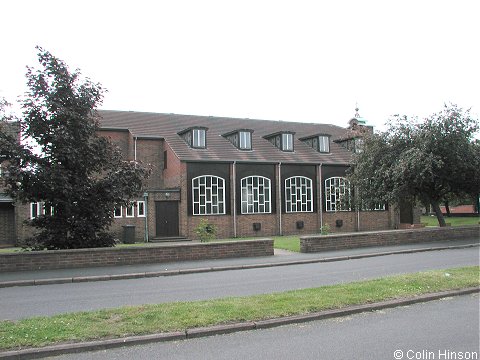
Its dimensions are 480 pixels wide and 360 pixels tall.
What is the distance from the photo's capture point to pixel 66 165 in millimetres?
14562

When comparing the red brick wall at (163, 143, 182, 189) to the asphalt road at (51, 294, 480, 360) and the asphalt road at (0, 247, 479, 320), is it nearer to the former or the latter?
the asphalt road at (0, 247, 479, 320)

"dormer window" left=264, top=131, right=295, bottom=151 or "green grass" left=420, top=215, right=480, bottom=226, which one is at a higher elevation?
"dormer window" left=264, top=131, right=295, bottom=151

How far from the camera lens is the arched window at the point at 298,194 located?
97.3 feet

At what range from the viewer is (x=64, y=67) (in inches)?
569

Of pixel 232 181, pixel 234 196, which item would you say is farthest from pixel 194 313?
pixel 232 181

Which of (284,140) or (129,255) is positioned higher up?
(284,140)

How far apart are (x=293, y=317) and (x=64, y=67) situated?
11451 millimetres

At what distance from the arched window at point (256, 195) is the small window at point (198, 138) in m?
3.66

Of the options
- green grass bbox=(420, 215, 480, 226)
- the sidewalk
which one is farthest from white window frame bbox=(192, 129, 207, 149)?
green grass bbox=(420, 215, 480, 226)

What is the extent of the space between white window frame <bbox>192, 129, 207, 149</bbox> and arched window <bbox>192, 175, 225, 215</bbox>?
2.73 meters

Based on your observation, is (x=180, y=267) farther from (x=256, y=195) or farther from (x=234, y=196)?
(x=256, y=195)

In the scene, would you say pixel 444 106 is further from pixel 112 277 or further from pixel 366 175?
pixel 112 277

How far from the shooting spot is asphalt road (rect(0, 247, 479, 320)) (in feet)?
28.0

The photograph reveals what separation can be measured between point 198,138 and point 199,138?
0.21 feet
